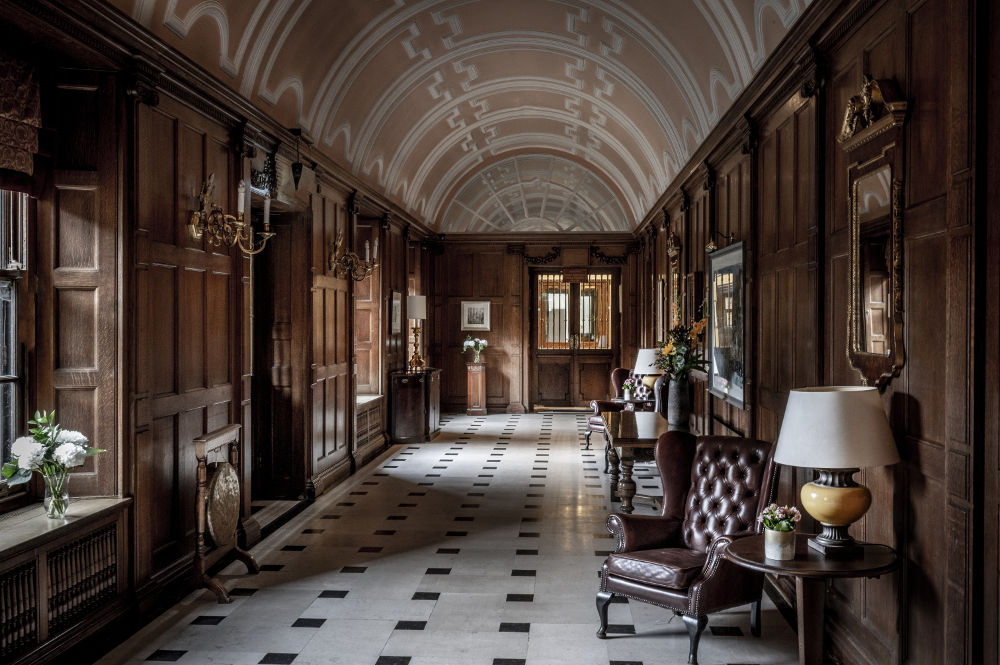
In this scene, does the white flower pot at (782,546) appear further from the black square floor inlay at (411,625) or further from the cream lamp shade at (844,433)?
the black square floor inlay at (411,625)

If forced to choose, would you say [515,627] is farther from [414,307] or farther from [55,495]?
[414,307]

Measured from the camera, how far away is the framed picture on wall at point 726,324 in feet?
20.2

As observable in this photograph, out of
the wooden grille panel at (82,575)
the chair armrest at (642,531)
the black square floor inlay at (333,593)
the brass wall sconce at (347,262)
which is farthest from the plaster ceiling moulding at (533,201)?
the wooden grille panel at (82,575)

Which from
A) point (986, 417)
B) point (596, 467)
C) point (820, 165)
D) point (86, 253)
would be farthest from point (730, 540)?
point (596, 467)

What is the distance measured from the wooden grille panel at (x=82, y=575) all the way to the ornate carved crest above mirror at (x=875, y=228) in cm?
389

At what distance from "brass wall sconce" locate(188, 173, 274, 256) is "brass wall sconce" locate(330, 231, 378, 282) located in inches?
102

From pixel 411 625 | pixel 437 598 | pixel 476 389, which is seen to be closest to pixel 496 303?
pixel 476 389

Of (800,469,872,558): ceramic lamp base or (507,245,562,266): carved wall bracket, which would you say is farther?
(507,245,562,266): carved wall bracket

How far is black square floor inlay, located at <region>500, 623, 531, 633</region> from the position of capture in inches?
173

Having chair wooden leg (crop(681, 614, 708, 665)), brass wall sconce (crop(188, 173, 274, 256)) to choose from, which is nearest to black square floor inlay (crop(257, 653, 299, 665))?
chair wooden leg (crop(681, 614, 708, 665))

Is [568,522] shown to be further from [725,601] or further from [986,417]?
[986,417]

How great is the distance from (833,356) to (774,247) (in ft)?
4.76

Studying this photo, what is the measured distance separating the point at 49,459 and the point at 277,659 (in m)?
1.50

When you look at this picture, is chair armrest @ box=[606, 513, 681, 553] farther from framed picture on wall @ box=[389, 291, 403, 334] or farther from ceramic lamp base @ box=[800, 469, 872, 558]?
framed picture on wall @ box=[389, 291, 403, 334]
